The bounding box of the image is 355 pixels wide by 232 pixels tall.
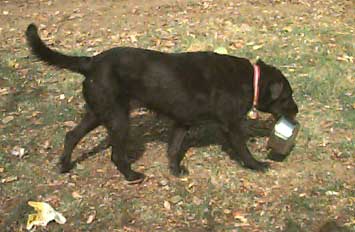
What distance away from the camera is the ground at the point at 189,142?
4738 millimetres

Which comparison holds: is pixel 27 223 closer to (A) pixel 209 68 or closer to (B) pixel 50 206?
(B) pixel 50 206

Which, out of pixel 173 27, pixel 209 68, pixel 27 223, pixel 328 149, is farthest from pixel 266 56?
pixel 27 223

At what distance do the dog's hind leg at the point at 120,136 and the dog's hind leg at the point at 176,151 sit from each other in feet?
1.09

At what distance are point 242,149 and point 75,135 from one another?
1.55m

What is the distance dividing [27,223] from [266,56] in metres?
4.23

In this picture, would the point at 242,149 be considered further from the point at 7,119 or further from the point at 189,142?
the point at 7,119

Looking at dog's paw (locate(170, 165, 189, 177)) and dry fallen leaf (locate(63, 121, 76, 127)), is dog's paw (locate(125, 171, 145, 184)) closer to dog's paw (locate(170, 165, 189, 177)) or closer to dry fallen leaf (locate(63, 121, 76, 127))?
dog's paw (locate(170, 165, 189, 177))

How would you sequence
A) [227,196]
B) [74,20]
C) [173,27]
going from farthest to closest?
[74,20] < [173,27] < [227,196]

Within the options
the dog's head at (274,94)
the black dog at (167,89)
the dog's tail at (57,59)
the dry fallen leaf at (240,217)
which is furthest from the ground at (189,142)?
the dog's tail at (57,59)

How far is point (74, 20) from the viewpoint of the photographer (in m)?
9.34

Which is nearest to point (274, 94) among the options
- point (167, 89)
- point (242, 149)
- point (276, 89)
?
point (276, 89)

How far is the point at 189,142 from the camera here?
19.1 ft

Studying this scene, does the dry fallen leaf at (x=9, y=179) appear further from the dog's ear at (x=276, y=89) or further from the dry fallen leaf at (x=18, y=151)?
the dog's ear at (x=276, y=89)

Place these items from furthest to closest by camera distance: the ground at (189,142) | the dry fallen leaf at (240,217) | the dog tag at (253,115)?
the dog tag at (253,115)
the ground at (189,142)
the dry fallen leaf at (240,217)
